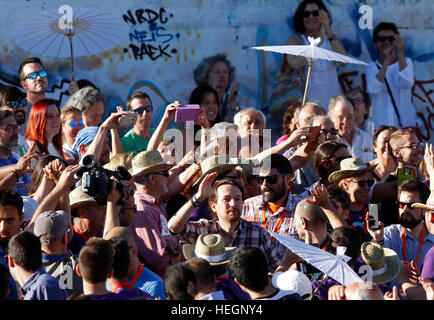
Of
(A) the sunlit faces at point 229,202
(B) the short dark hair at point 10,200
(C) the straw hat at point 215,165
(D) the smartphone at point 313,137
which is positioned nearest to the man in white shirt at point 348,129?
(D) the smartphone at point 313,137

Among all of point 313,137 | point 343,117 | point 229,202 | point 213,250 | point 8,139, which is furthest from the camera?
point 343,117

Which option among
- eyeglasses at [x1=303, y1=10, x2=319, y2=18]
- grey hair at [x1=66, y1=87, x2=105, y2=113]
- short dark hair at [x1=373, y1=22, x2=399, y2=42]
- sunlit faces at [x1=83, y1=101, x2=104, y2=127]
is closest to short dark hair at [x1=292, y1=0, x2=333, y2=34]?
eyeglasses at [x1=303, y1=10, x2=319, y2=18]

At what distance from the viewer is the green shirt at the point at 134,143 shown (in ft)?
28.0

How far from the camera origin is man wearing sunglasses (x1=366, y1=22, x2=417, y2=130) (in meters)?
11.0

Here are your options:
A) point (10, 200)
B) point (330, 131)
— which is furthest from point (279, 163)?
point (10, 200)

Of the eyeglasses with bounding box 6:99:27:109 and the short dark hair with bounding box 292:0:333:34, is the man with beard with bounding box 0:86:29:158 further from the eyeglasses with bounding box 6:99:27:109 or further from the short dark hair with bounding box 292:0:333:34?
the short dark hair with bounding box 292:0:333:34

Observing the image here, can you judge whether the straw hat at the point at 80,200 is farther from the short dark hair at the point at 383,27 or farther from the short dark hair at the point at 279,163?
the short dark hair at the point at 383,27

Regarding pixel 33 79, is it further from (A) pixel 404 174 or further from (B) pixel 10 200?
(A) pixel 404 174

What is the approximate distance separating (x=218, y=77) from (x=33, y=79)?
2.46m

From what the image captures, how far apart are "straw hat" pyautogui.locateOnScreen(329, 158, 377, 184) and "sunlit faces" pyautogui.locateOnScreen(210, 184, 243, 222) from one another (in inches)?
57.6

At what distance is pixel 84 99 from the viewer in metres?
8.52

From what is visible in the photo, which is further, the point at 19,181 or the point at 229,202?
the point at 19,181
